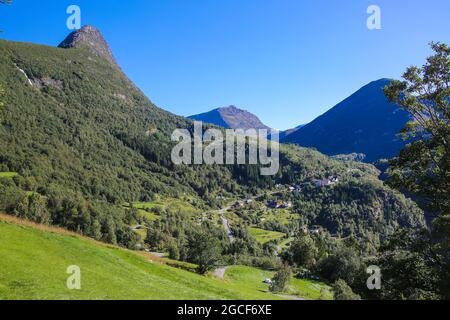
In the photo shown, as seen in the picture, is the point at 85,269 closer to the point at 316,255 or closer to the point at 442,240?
the point at 442,240

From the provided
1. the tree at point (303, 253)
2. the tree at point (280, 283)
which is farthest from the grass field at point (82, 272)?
the tree at point (303, 253)

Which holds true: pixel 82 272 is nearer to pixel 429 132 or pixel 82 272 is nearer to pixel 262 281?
pixel 429 132

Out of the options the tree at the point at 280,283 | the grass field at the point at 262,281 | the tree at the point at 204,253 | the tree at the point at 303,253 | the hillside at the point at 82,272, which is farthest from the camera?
the tree at the point at 303,253

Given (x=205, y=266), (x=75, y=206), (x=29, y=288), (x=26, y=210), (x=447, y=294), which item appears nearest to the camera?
(x=29, y=288)

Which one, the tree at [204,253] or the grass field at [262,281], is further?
the grass field at [262,281]

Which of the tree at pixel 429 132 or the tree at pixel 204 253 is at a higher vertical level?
the tree at pixel 429 132

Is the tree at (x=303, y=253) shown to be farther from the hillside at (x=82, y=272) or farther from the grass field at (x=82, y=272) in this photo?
the hillside at (x=82, y=272)

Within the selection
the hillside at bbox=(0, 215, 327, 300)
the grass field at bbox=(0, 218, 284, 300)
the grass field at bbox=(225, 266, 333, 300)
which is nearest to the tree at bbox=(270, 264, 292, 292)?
the grass field at bbox=(225, 266, 333, 300)

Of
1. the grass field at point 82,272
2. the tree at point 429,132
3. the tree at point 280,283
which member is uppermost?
the tree at point 429,132
